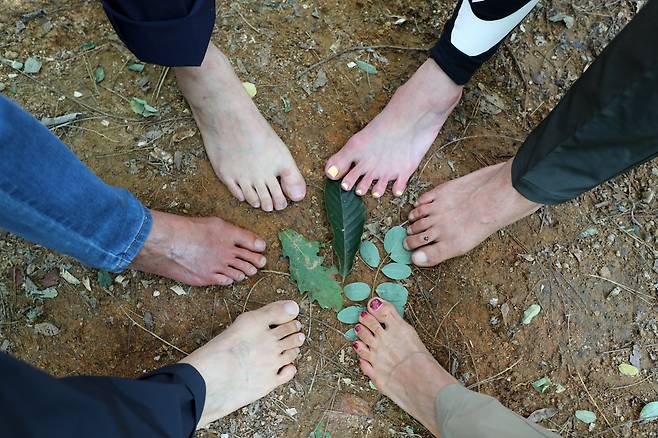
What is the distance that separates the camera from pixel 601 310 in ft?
4.93

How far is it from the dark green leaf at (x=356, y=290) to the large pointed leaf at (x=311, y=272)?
0.02 metres

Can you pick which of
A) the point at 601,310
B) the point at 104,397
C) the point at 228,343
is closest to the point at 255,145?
the point at 228,343

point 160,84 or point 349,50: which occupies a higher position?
point 349,50

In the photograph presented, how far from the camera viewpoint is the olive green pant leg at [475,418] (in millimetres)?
1189

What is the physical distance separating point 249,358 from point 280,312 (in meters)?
0.15

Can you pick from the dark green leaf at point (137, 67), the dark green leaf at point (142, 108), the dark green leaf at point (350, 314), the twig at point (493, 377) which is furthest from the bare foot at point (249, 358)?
the dark green leaf at point (137, 67)

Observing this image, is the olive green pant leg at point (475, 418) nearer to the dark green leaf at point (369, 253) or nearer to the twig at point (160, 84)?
the dark green leaf at point (369, 253)

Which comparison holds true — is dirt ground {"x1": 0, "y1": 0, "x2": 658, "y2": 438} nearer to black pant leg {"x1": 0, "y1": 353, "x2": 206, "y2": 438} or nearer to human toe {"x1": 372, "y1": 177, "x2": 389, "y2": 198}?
human toe {"x1": 372, "y1": 177, "x2": 389, "y2": 198}

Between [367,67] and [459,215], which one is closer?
[459,215]

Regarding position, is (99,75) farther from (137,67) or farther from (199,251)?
(199,251)

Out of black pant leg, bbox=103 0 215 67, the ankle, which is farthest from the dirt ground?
black pant leg, bbox=103 0 215 67

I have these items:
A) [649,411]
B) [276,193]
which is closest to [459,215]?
[276,193]

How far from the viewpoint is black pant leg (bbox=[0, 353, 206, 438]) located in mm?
721

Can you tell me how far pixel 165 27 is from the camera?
3.32 feet
